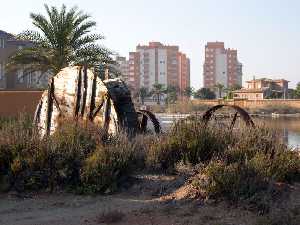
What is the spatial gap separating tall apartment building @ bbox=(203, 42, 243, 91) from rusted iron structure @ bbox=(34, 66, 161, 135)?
573 ft

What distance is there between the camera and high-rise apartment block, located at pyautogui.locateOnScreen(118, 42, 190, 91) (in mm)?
174500

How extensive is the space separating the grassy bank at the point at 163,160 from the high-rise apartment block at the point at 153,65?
6395 inches

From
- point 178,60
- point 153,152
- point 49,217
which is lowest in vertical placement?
point 49,217

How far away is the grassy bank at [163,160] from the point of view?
787 cm

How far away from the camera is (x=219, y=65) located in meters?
191

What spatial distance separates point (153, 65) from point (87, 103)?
524ft

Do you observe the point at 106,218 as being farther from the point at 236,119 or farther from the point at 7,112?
the point at 7,112

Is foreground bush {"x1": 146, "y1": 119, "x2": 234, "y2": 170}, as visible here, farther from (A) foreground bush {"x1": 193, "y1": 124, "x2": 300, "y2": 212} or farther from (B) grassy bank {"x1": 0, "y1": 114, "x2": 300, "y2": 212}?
(A) foreground bush {"x1": 193, "y1": 124, "x2": 300, "y2": 212}

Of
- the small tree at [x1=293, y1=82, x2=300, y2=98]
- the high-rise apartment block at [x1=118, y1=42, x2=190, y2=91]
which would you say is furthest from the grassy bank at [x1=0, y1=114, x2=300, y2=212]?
the high-rise apartment block at [x1=118, y1=42, x2=190, y2=91]

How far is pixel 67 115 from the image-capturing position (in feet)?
49.9

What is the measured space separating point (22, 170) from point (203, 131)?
137 inches

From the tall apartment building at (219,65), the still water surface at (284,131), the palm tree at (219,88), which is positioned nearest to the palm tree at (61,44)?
the still water surface at (284,131)

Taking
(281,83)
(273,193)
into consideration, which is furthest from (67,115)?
(281,83)

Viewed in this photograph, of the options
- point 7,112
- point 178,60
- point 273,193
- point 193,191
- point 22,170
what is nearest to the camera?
point 273,193
